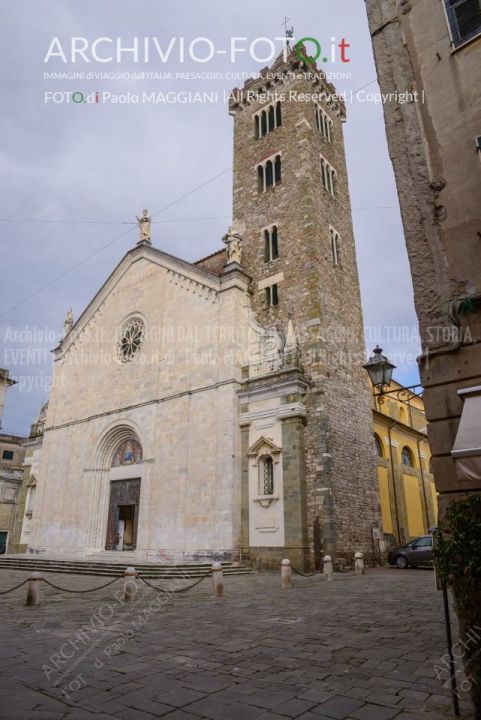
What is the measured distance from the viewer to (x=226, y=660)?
5.57 meters

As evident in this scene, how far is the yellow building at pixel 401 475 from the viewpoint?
24.4 meters

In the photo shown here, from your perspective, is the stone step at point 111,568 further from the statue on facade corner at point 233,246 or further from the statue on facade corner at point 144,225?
the statue on facade corner at point 144,225

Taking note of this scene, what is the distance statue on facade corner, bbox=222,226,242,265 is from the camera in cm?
2231

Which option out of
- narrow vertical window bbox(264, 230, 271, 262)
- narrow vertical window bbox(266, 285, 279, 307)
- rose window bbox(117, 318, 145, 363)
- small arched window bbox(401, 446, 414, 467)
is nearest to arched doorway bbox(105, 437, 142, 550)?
rose window bbox(117, 318, 145, 363)

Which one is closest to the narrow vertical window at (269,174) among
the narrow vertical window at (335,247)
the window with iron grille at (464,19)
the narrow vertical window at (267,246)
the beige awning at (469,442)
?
the narrow vertical window at (267,246)

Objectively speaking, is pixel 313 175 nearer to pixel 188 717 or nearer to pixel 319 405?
pixel 319 405

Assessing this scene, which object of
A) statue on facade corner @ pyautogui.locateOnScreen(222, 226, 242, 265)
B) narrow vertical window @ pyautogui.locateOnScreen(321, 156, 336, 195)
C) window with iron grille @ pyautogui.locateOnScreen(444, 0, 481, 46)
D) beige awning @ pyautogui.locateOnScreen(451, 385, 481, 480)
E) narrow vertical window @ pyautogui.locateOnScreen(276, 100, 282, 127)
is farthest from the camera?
narrow vertical window @ pyautogui.locateOnScreen(276, 100, 282, 127)

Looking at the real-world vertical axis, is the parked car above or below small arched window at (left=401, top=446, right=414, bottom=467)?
below

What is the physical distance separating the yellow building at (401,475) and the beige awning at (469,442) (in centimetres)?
1722

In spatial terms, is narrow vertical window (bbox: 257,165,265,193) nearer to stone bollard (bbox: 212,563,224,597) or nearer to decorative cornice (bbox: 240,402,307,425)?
decorative cornice (bbox: 240,402,307,425)

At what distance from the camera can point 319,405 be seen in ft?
60.7

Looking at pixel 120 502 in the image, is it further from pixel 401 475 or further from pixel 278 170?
pixel 278 170

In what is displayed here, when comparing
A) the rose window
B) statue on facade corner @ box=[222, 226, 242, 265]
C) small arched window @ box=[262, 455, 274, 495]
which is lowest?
small arched window @ box=[262, 455, 274, 495]

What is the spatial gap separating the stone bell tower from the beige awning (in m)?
12.6
